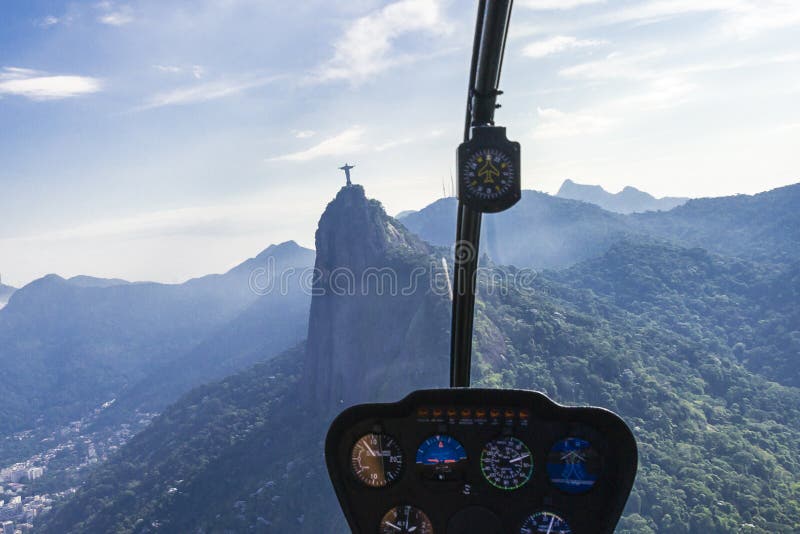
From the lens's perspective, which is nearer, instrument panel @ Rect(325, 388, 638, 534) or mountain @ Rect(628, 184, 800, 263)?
instrument panel @ Rect(325, 388, 638, 534)

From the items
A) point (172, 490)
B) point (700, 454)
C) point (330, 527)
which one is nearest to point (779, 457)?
point (700, 454)

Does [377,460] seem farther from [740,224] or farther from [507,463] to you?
[740,224]

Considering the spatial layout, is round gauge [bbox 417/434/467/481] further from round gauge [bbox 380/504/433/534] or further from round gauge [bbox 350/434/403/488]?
round gauge [bbox 380/504/433/534]

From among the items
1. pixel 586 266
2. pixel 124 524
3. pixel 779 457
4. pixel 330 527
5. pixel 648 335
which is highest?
pixel 586 266

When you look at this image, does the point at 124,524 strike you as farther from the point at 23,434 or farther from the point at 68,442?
the point at 23,434

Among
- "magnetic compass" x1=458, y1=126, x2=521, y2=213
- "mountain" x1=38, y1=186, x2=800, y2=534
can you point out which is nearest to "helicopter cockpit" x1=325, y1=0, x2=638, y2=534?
"magnetic compass" x1=458, y1=126, x2=521, y2=213

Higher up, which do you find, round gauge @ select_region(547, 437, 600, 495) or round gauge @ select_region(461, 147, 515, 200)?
round gauge @ select_region(461, 147, 515, 200)
